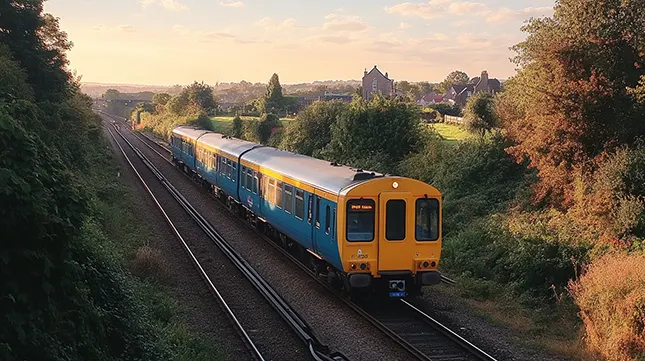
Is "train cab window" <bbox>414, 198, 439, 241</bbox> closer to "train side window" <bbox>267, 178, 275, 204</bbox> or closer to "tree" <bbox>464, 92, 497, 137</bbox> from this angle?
"train side window" <bbox>267, 178, 275, 204</bbox>

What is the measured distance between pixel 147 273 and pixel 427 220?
7.07 metres

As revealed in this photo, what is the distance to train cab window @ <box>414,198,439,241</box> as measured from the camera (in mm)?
14195

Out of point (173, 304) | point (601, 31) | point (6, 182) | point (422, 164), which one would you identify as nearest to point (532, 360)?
point (173, 304)

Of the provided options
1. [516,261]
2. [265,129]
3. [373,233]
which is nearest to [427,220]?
[373,233]

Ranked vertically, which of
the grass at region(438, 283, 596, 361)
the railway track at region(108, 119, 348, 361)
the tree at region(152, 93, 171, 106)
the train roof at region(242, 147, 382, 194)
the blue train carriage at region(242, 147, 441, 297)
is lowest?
the grass at region(438, 283, 596, 361)

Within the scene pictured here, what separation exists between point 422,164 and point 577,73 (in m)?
11.8

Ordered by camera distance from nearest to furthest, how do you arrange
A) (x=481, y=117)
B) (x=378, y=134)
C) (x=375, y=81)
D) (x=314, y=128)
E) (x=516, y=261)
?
(x=516, y=261), (x=481, y=117), (x=378, y=134), (x=314, y=128), (x=375, y=81)

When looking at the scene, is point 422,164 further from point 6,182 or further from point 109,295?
point 6,182

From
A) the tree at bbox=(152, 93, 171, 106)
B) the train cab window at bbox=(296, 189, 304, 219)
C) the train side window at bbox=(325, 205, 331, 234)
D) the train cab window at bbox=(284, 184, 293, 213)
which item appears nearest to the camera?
the train side window at bbox=(325, 205, 331, 234)

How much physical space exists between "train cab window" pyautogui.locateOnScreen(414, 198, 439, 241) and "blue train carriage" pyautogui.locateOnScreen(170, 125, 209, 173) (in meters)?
23.0

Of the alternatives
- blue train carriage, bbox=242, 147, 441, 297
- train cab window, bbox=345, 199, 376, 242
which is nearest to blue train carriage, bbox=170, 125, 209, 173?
blue train carriage, bbox=242, 147, 441, 297

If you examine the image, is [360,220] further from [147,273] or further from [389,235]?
[147,273]

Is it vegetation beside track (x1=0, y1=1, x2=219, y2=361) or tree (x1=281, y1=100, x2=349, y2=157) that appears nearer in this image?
vegetation beside track (x1=0, y1=1, x2=219, y2=361)

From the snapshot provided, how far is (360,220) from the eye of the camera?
45.4ft
